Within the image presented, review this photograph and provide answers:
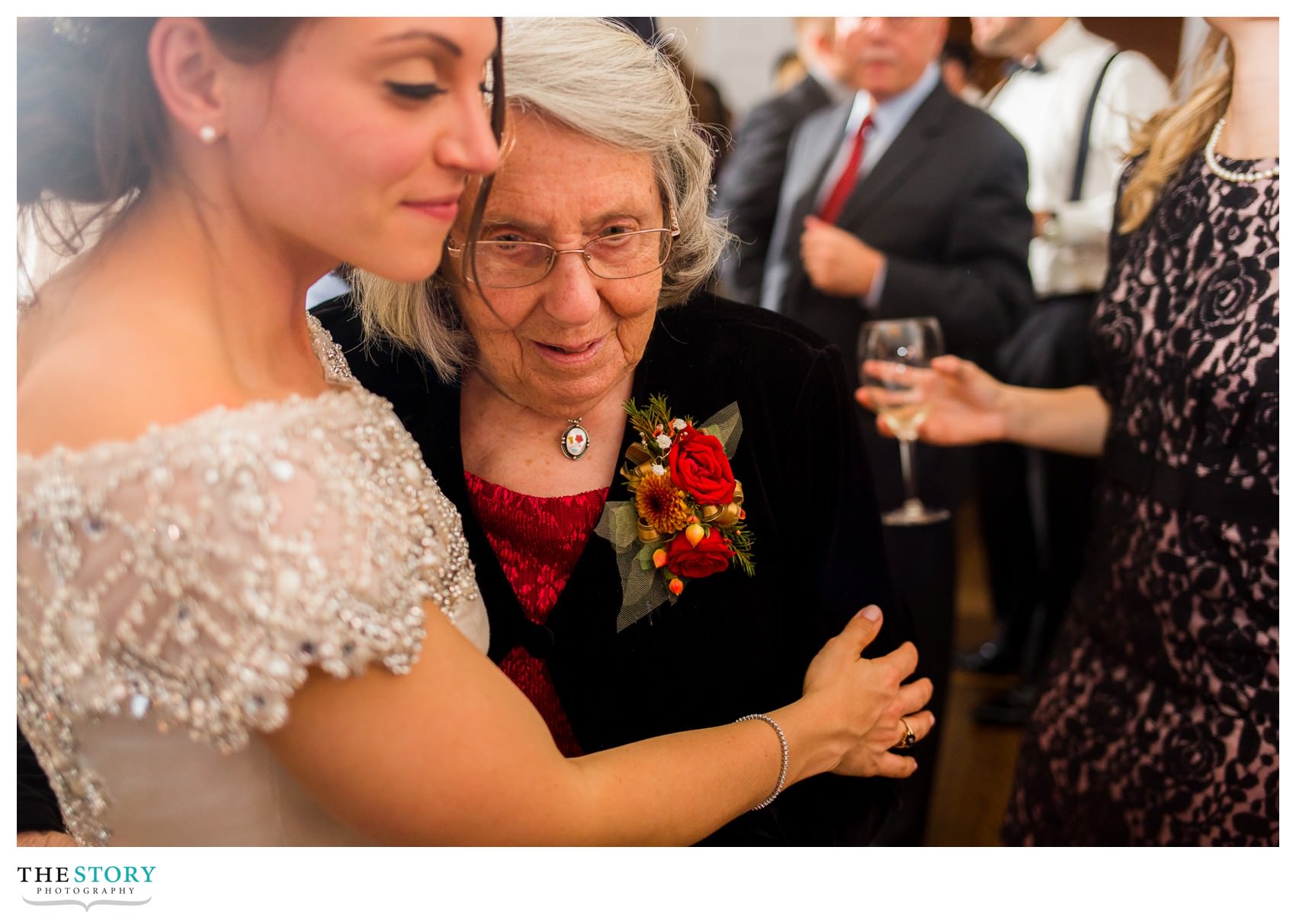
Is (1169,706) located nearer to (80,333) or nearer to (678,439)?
(678,439)

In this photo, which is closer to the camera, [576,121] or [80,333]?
[80,333]

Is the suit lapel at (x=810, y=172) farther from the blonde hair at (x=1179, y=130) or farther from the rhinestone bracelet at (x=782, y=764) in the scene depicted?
the rhinestone bracelet at (x=782, y=764)

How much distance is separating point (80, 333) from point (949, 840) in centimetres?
154

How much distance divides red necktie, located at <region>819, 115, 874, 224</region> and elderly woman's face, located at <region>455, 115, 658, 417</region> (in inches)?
24.6

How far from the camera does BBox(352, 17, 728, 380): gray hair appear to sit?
3.20 feet

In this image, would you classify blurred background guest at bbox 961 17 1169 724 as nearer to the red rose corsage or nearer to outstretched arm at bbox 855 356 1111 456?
outstretched arm at bbox 855 356 1111 456

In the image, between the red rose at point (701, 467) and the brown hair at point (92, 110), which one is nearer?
the brown hair at point (92, 110)

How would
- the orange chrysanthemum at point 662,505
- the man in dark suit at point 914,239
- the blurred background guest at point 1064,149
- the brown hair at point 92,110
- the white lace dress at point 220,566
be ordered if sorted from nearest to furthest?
the white lace dress at point 220,566, the brown hair at point 92,110, the orange chrysanthemum at point 662,505, the blurred background guest at point 1064,149, the man in dark suit at point 914,239

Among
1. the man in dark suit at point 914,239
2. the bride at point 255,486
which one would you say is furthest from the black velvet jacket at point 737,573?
the man in dark suit at point 914,239

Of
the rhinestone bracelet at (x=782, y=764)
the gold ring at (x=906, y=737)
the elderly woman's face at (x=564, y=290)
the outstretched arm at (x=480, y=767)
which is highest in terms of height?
the elderly woman's face at (x=564, y=290)

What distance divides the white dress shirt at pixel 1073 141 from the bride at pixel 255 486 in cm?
92

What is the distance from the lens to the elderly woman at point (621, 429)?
1014 millimetres

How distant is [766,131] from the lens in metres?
1.87
